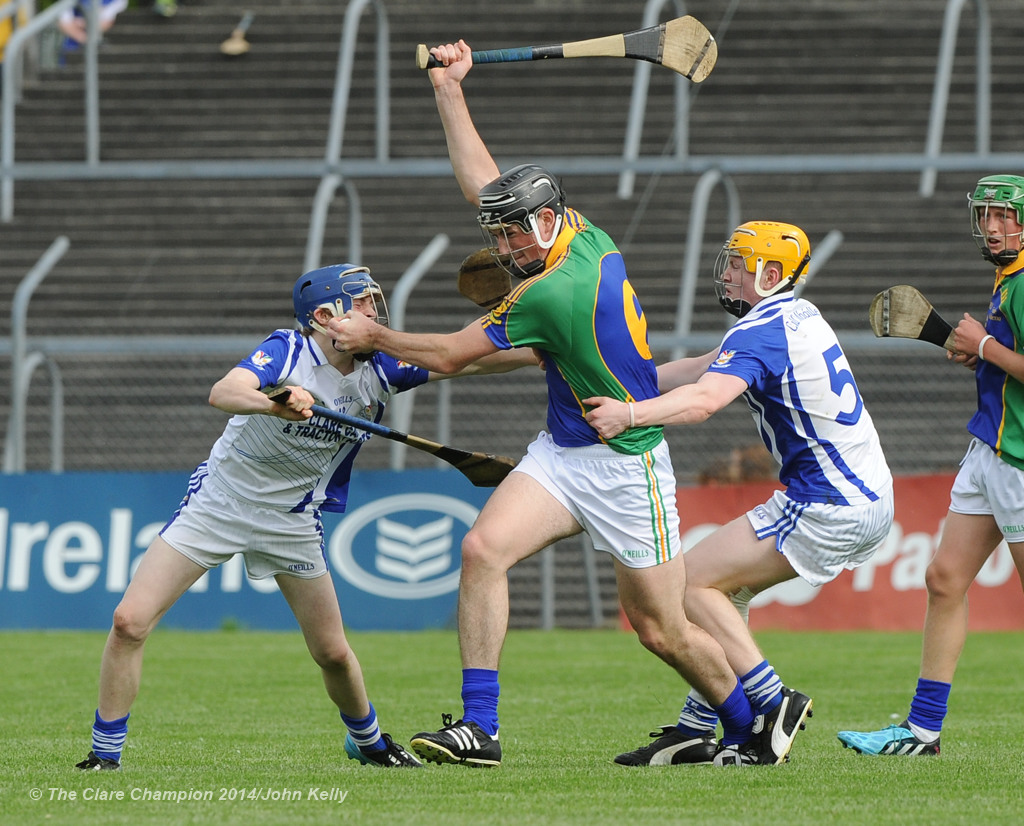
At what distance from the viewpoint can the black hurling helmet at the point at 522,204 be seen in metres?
5.92

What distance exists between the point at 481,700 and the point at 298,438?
1189 millimetres

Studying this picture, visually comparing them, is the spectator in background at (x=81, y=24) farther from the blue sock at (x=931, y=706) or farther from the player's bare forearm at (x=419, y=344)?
the blue sock at (x=931, y=706)

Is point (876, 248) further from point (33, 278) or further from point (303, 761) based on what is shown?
point (303, 761)

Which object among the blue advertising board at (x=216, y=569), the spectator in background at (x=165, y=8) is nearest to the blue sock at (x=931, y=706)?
the blue advertising board at (x=216, y=569)

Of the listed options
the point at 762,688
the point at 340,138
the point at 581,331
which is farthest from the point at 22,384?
the point at 762,688

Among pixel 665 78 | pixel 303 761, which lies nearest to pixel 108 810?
pixel 303 761

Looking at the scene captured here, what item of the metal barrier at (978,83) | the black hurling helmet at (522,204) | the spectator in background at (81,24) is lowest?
the black hurling helmet at (522,204)

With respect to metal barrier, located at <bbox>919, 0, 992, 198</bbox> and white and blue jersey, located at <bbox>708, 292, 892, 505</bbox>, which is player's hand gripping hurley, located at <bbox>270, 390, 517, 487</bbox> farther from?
metal barrier, located at <bbox>919, 0, 992, 198</bbox>

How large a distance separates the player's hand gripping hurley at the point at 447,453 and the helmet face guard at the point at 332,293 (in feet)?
1.12

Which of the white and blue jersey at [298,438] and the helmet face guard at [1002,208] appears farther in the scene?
the helmet face guard at [1002,208]

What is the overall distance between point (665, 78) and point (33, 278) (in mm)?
9902

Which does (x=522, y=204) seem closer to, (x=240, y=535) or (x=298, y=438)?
(x=298, y=438)

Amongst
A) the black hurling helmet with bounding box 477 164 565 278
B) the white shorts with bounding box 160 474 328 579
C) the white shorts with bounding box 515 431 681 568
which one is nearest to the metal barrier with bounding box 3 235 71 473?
the white shorts with bounding box 160 474 328 579

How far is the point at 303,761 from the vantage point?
245 inches
